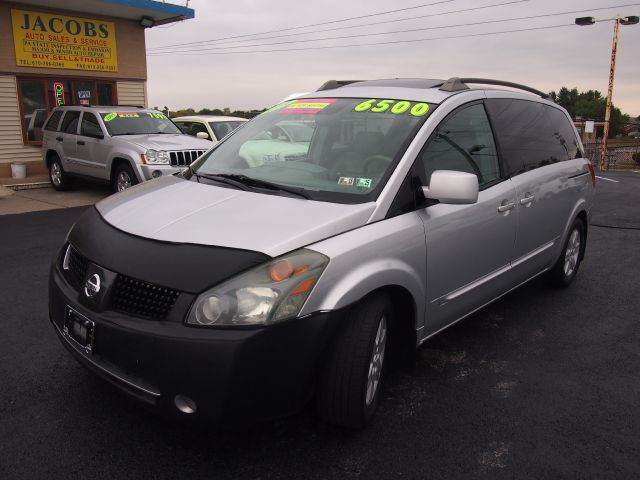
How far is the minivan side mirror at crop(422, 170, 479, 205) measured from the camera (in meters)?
3.05

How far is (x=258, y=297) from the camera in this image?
8.00 ft

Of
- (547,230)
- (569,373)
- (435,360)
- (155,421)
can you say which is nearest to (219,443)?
(155,421)

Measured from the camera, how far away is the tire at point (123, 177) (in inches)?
399

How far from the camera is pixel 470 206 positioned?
11.8ft

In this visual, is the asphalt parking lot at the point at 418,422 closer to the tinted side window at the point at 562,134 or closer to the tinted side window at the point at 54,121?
the tinted side window at the point at 562,134

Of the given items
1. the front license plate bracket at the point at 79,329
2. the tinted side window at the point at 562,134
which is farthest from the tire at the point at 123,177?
the front license plate bracket at the point at 79,329

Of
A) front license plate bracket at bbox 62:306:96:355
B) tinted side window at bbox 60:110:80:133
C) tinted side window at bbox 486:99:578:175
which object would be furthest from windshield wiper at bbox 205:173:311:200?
tinted side window at bbox 60:110:80:133

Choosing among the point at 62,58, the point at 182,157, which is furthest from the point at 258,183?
the point at 62,58

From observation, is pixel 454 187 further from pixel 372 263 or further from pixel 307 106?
pixel 307 106

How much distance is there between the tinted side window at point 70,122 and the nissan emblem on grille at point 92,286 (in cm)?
982

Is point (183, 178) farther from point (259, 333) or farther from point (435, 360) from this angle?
point (435, 360)

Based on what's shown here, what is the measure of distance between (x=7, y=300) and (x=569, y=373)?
4420mm

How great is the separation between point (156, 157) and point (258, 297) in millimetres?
7989

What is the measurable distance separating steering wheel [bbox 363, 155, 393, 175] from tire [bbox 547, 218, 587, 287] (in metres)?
2.72
